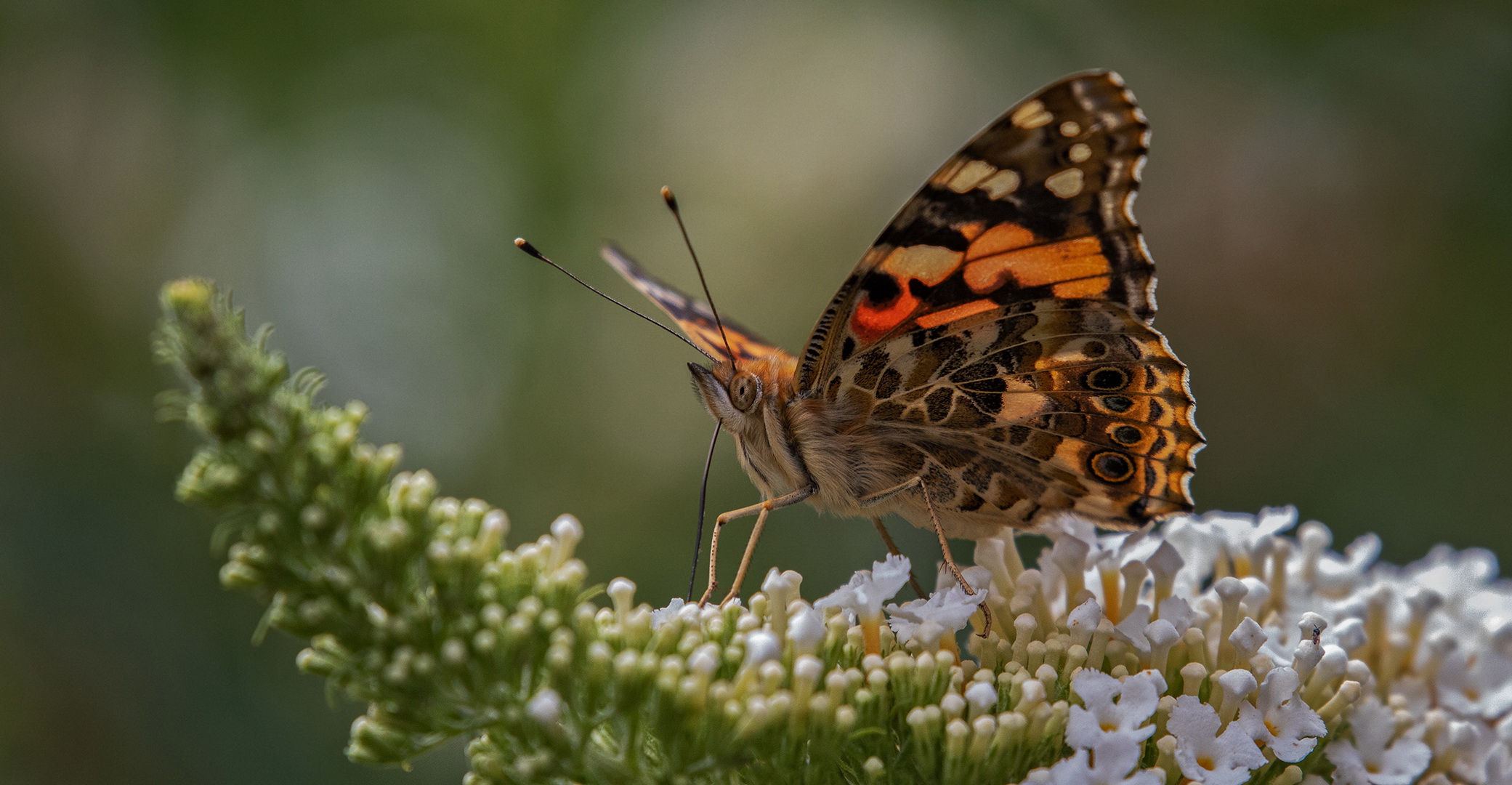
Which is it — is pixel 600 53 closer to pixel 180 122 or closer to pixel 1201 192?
pixel 180 122

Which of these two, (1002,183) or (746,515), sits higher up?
(1002,183)

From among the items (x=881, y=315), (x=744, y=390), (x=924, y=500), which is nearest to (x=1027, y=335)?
(x=881, y=315)

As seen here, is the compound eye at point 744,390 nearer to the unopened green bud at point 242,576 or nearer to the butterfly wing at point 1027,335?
the butterfly wing at point 1027,335

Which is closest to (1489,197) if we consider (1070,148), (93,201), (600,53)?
(1070,148)

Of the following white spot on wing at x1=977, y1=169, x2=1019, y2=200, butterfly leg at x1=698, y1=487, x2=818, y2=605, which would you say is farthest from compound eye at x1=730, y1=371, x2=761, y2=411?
white spot on wing at x1=977, y1=169, x2=1019, y2=200

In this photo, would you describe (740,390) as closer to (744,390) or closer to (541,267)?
(744,390)

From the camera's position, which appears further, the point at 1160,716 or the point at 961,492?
the point at 961,492
